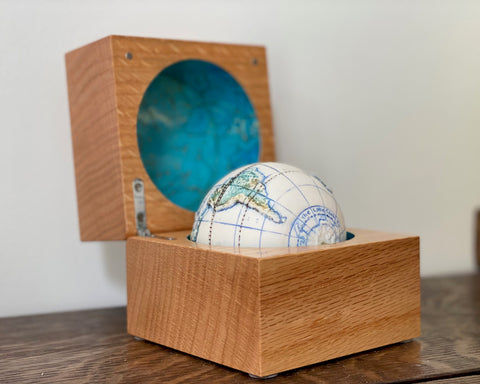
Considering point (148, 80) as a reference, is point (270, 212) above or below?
below

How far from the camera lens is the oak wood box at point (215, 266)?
2.52 feet

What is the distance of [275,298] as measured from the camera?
757 mm

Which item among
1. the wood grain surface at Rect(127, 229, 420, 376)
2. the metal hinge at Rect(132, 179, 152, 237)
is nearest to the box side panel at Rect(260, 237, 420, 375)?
the wood grain surface at Rect(127, 229, 420, 376)

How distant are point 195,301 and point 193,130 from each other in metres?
0.41

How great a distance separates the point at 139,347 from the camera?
920mm

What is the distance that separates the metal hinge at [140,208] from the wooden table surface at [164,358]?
0.17 metres

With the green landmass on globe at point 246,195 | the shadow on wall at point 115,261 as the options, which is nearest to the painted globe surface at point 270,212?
the green landmass on globe at point 246,195

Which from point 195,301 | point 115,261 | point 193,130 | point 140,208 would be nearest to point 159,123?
point 193,130

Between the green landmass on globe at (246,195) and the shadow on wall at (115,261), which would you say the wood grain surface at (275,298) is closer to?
the green landmass on globe at (246,195)

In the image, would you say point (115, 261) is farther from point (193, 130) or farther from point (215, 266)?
point (215, 266)

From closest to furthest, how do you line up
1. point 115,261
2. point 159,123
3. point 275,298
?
point 275,298
point 159,123
point 115,261

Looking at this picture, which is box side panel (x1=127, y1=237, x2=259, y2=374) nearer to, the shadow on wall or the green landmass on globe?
the green landmass on globe

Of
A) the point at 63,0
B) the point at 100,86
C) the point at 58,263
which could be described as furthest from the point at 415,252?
the point at 63,0

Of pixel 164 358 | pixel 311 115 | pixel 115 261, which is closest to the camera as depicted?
pixel 164 358
